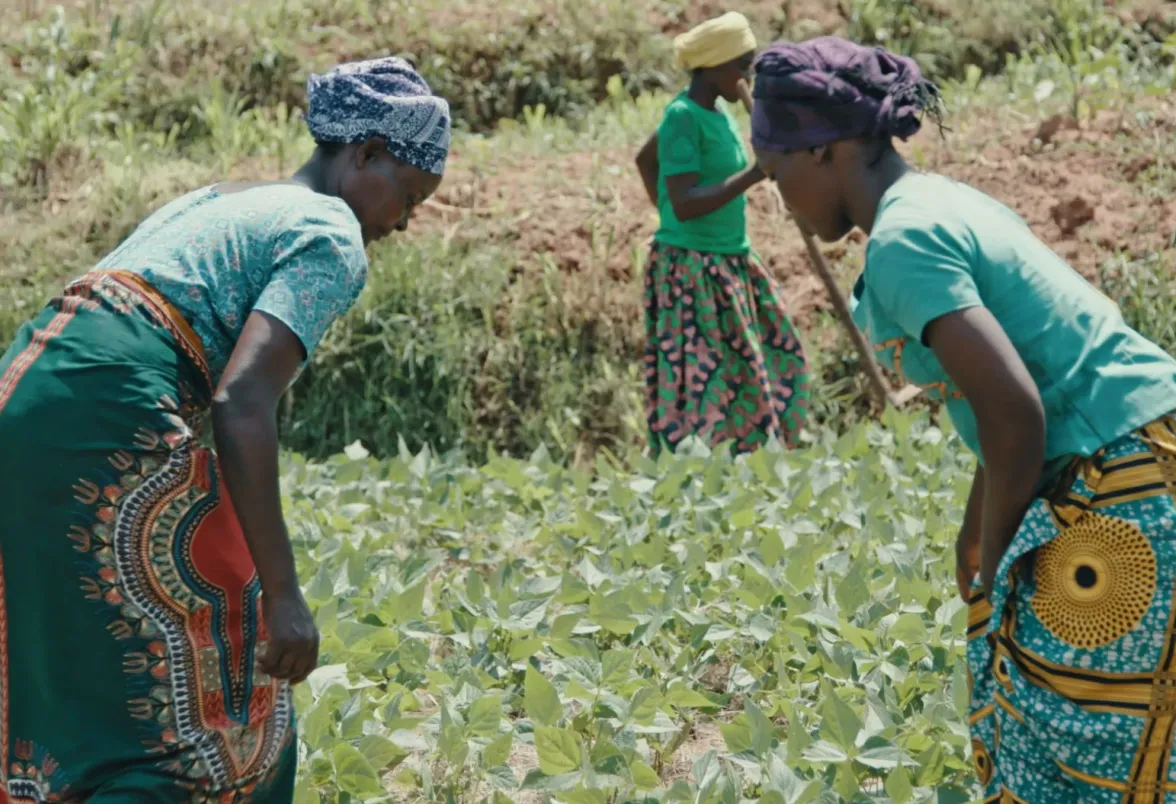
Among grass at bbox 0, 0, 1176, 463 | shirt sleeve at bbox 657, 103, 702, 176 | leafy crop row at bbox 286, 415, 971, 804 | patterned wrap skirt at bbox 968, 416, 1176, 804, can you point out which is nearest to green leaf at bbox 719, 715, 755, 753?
leafy crop row at bbox 286, 415, 971, 804

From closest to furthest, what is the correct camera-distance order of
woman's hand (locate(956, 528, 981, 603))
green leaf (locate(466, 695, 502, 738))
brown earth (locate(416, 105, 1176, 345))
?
woman's hand (locate(956, 528, 981, 603)), green leaf (locate(466, 695, 502, 738)), brown earth (locate(416, 105, 1176, 345))

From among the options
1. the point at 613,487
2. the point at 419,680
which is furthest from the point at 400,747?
the point at 613,487

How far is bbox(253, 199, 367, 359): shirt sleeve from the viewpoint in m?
2.25

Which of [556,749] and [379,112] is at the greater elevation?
[379,112]

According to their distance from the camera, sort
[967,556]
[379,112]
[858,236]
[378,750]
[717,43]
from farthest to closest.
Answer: [858,236], [717,43], [378,750], [967,556], [379,112]

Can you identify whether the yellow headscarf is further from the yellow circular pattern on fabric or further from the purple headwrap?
the yellow circular pattern on fabric

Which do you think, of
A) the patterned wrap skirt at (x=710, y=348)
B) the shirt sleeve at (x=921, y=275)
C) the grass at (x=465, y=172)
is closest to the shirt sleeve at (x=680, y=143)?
the patterned wrap skirt at (x=710, y=348)

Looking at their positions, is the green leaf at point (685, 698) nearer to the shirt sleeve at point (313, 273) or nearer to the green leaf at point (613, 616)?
the green leaf at point (613, 616)

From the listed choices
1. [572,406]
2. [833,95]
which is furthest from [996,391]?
[572,406]

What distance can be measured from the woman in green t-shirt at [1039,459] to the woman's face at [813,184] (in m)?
0.05

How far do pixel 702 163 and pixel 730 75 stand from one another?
325 mm

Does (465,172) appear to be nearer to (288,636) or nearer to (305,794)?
(305,794)

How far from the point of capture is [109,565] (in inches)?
88.2

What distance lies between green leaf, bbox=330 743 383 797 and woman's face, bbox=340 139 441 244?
3.20 feet
